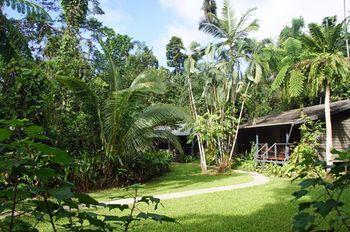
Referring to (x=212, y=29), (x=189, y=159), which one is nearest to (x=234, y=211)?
(x=212, y=29)

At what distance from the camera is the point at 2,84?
1246cm

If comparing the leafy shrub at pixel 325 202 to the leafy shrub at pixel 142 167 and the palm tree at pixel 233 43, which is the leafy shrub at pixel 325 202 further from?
the palm tree at pixel 233 43

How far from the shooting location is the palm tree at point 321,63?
14492 mm

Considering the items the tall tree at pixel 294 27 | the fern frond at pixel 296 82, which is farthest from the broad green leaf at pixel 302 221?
the tall tree at pixel 294 27

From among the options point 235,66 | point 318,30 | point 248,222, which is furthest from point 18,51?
point 235,66

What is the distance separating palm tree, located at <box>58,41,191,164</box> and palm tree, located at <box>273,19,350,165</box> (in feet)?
17.0

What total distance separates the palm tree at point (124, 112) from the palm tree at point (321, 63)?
5.19 m

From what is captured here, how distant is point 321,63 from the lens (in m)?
15.0

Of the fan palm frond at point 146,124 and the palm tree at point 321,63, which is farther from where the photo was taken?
the palm tree at point 321,63

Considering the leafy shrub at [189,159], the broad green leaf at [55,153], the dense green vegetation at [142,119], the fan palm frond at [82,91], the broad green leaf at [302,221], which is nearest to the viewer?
the broad green leaf at [55,153]

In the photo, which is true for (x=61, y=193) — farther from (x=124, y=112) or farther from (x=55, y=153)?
(x=124, y=112)

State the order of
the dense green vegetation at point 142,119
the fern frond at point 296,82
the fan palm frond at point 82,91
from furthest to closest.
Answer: the fern frond at point 296,82, the fan palm frond at point 82,91, the dense green vegetation at point 142,119

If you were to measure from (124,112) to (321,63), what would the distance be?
8.15 metres

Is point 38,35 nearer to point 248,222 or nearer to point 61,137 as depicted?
point 61,137
